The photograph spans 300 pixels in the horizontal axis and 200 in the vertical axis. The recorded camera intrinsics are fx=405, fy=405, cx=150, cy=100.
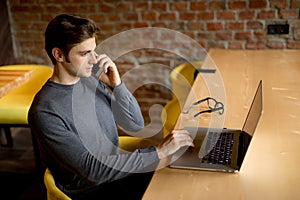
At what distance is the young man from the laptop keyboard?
90 millimetres

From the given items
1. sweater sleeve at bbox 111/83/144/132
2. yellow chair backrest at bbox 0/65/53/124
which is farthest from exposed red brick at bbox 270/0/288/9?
yellow chair backrest at bbox 0/65/53/124

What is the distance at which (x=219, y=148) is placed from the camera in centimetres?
147

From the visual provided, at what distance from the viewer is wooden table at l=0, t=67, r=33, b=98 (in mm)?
2258

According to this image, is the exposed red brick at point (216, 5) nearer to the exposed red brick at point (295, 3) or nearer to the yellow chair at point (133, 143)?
the exposed red brick at point (295, 3)

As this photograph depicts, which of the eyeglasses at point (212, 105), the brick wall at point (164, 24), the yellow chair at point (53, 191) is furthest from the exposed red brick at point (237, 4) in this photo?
the yellow chair at point (53, 191)

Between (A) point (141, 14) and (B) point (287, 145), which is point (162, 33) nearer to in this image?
(A) point (141, 14)

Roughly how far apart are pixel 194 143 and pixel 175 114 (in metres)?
0.86

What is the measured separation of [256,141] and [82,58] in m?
0.74

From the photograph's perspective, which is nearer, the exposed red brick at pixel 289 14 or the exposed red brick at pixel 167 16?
the exposed red brick at pixel 289 14

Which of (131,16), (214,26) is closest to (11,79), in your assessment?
(131,16)

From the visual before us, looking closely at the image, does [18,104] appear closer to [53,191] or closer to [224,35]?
[53,191]

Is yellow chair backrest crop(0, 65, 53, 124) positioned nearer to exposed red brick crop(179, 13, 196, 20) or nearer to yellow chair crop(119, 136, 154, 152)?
yellow chair crop(119, 136, 154, 152)

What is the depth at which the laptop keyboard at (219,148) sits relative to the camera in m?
1.38

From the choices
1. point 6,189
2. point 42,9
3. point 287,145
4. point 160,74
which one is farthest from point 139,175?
point 42,9
